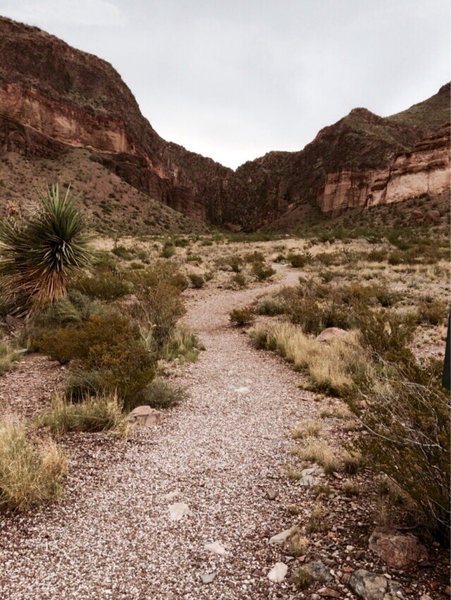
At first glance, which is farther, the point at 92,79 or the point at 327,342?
the point at 92,79

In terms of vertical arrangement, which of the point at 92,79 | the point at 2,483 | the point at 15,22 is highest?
the point at 15,22

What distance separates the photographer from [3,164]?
46.9 m

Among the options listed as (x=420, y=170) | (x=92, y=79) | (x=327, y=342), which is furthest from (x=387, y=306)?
(x=92, y=79)

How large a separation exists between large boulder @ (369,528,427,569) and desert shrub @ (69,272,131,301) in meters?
9.64

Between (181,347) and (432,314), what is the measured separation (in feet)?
21.9

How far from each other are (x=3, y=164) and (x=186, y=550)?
5662cm

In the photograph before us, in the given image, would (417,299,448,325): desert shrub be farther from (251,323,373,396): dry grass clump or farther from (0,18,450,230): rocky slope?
(0,18,450,230): rocky slope

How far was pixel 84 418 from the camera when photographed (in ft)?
14.7

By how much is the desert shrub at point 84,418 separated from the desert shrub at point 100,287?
6356 millimetres

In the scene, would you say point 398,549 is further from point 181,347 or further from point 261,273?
point 261,273

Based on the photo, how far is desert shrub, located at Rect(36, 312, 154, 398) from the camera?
16.7 feet

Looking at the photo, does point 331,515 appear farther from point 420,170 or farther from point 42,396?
point 420,170

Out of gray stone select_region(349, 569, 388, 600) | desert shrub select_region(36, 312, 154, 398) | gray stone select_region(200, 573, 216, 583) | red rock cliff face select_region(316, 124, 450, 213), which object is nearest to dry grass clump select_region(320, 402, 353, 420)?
desert shrub select_region(36, 312, 154, 398)

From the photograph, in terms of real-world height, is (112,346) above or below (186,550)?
above
